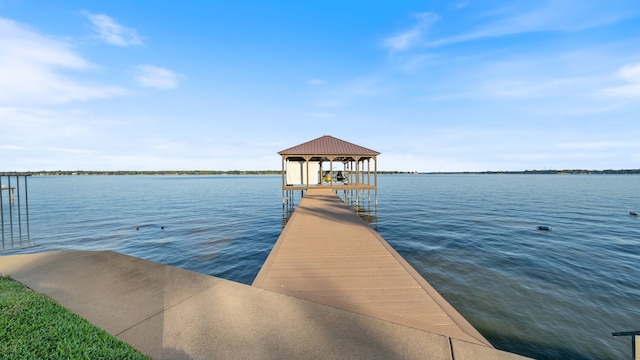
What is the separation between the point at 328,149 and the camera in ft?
71.5

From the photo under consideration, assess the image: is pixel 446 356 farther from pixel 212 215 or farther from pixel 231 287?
pixel 212 215

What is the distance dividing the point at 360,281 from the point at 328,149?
17.3 metres

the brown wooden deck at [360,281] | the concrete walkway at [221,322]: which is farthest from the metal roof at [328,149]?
the concrete walkway at [221,322]

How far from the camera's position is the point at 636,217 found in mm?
19703

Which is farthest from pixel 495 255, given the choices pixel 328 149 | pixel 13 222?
pixel 13 222

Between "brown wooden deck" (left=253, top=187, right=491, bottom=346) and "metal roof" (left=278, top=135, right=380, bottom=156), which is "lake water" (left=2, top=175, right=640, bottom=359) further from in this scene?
"metal roof" (left=278, top=135, right=380, bottom=156)

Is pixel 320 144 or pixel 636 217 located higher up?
pixel 320 144

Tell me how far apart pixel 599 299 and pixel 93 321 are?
39.3 ft

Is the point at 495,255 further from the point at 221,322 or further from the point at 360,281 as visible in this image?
the point at 221,322

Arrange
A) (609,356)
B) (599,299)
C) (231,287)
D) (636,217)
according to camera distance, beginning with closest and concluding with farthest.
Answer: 1. (231,287)
2. (609,356)
3. (599,299)
4. (636,217)

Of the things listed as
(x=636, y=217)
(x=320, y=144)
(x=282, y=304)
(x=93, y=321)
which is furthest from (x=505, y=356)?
(x=636, y=217)

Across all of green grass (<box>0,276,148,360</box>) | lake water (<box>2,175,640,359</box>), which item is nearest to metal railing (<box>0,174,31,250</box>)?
lake water (<box>2,175,640,359</box>)

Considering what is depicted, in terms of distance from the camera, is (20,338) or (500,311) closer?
(20,338)

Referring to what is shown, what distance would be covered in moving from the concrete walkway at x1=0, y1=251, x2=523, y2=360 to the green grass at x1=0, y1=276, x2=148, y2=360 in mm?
215
